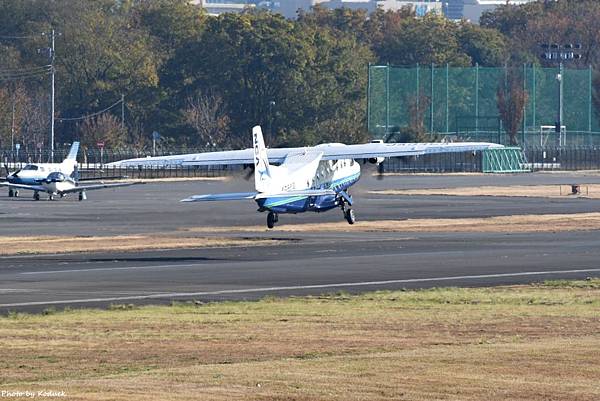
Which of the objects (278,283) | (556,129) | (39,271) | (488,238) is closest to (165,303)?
(278,283)

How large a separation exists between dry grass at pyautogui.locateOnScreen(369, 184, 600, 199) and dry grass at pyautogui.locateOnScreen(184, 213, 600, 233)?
2443 cm

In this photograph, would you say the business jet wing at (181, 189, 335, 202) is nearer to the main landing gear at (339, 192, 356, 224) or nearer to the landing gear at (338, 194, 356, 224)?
the landing gear at (338, 194, 356, 224)

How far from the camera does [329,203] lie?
6494cm

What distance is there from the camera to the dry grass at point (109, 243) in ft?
177

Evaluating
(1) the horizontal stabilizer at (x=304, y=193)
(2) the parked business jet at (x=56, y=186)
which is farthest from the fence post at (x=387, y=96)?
(1) the horizontal stabilizer at (x=304, y=193)

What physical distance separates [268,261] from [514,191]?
5751 cm

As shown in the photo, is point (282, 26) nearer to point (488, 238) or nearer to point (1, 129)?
point (1, 129)

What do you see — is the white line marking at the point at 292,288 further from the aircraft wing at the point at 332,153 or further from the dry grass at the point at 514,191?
the dry grass at the point at 514,191

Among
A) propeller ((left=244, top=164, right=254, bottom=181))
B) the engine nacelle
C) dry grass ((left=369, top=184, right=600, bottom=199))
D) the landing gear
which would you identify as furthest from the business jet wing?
dry grass ((left=369, top=184, right=600, bottom=199))

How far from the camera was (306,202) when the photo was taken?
62656 mm

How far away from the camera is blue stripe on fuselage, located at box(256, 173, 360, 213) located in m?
60.4

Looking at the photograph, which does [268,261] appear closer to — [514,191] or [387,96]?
[514,191]

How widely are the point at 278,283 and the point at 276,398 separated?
21.3 metres

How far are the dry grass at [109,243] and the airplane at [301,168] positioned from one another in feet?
5.77
